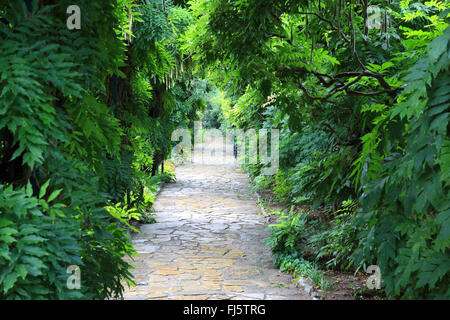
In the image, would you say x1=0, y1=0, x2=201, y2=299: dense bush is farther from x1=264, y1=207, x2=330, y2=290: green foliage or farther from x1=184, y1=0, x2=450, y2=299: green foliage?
x1=264, y1=207, x2=330, y2=290: green foliage

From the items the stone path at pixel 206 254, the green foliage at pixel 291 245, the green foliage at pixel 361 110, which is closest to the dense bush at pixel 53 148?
the green foliage at pixel 361 110

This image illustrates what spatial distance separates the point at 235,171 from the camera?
2203 centimetres

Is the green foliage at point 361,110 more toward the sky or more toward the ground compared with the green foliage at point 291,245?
more toward the sky

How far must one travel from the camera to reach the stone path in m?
6.02

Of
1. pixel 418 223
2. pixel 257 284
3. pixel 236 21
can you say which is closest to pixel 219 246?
pixel 257 284

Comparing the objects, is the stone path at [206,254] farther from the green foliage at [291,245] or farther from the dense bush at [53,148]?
the dense bush at [53,148]

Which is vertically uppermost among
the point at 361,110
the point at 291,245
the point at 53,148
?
the point at 361,110

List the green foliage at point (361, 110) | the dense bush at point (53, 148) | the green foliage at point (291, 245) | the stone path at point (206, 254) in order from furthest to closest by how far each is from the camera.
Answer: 1. the green foliage at point (291, 245)
2. the stone path at point (206, 254)
3. the green foliage at point (361, 110)
4. the dense bush at point (53, 148)

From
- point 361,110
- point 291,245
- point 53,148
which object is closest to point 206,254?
point 291,245

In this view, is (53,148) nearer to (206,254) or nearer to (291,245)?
(291,245)

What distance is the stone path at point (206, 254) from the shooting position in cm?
602

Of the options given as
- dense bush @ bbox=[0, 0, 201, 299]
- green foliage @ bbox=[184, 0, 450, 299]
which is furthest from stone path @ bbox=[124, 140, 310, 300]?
dense bush @ bbox=[0, 0, 201, 299]

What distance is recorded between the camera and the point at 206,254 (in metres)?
7.87
